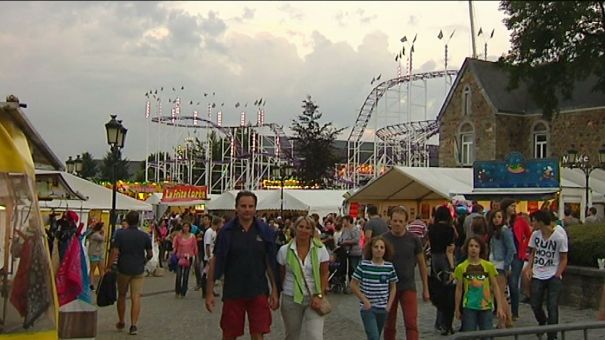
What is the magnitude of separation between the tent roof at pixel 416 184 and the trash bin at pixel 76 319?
1782cm

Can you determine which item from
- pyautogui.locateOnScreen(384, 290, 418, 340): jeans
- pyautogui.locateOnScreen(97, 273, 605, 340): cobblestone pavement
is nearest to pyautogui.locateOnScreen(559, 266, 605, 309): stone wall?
pyautogui.locateOnScreen(97, 273, 605, 340): cobblestone pavement

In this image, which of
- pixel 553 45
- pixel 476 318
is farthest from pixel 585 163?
pixel 476 318

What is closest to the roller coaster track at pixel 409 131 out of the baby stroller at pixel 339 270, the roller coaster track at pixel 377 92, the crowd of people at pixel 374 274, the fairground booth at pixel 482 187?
the roller coaster track at pixel 377 92

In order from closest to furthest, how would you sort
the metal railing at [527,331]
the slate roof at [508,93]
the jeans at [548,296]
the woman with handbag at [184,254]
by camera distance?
1. the metal railing at [527,331]
2. the jeans at [548,296]
3. the woman with handbag at [184,254]
4. the slate roof at [508,93]

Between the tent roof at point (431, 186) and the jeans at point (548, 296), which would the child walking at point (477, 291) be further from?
the tent roof at point (431, 186)

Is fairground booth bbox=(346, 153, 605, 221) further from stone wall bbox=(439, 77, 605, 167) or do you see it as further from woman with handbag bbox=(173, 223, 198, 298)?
stone wall bbox=(439, 77, 605, 167)

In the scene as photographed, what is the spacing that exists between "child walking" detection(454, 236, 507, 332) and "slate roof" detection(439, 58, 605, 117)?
3862 centimetres

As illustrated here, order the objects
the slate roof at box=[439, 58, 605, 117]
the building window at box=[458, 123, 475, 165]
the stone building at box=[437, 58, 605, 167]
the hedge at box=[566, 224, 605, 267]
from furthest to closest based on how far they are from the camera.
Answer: the building window at box=[458, 123, 475, 165] < the slate roof at box=[439, 58, 605, 117] < the stone building at box=[437, 58, 605, 167] < the hedge at box=[566, 224, 605, 267]

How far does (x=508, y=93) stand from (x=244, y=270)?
42879 mm

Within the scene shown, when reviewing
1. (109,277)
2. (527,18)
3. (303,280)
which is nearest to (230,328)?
(303,280)

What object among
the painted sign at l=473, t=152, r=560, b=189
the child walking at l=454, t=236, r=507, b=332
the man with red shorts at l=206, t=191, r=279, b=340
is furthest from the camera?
the painted sign at l=473, t=152, r=560, b=189

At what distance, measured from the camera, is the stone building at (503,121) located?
145 ft

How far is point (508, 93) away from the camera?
157ft

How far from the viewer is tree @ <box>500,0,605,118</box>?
122 feet
